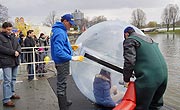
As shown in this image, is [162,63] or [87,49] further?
[87,49]

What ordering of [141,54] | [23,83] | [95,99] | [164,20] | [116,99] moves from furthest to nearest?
[164,20] → [23,83] → [95,99] → [116,99] → [141,54]

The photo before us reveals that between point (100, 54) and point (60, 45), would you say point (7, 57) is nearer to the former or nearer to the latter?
point (60, 45)

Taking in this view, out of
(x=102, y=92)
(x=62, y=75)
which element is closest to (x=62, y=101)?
(x=62, y=75)

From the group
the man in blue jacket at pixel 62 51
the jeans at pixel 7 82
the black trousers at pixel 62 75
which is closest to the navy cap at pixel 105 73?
the man in blue jacket at pixel 62 51

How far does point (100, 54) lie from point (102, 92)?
830 millimetres

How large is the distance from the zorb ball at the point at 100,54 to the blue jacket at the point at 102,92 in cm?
12

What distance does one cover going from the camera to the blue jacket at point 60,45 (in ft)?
15.8

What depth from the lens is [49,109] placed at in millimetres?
5723

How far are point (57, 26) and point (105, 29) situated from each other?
1.17 meters

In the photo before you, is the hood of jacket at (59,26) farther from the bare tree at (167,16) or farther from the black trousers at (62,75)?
the bare tree at (167,16)

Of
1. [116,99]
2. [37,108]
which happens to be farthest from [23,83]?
[116,99]

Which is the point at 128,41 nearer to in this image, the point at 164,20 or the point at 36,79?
the point at 36,79

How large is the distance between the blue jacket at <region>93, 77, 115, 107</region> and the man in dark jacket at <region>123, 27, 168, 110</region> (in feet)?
3.37

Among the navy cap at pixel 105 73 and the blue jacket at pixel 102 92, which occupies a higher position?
the navy cap at pixel 105 73
